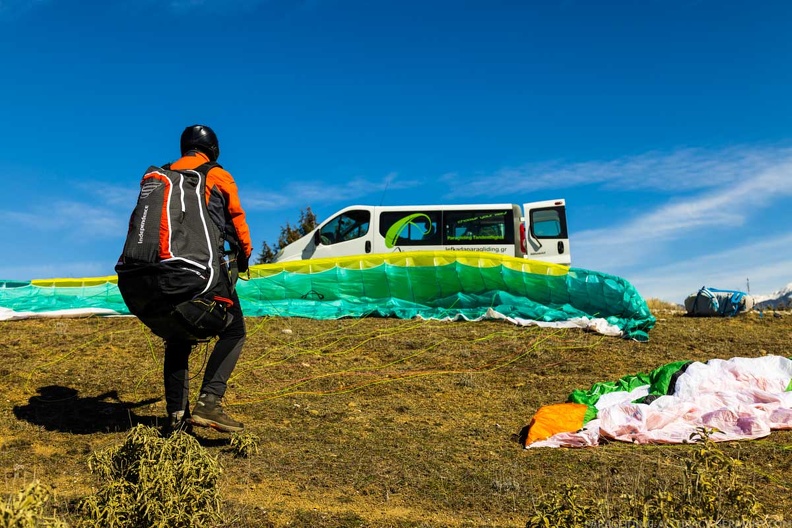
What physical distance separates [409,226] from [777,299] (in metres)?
9.98

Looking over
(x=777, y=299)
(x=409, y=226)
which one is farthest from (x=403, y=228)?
(x=777, y=299)

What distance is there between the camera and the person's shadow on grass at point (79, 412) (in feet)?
18.6

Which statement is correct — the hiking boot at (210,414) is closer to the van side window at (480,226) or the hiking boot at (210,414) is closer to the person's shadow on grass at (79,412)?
the person's shadow on grass at (79,412)

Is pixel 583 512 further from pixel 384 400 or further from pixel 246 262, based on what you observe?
pixel 384 400

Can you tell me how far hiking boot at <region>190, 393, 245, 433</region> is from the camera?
4.73 meters

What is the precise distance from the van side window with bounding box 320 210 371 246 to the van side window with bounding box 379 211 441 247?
21.0 inches

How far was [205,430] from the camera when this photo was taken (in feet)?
18.1

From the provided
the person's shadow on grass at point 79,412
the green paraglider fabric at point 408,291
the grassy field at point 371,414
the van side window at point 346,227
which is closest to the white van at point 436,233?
the van side window at point 346,227

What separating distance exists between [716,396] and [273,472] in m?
4.03

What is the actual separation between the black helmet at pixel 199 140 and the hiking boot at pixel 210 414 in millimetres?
1708

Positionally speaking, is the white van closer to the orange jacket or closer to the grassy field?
the grassy field

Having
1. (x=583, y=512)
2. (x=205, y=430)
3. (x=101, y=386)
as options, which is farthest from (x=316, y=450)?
(x=101, y=386)

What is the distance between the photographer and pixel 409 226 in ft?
65.8

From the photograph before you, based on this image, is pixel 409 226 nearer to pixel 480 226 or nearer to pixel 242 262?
pixel 480 226
